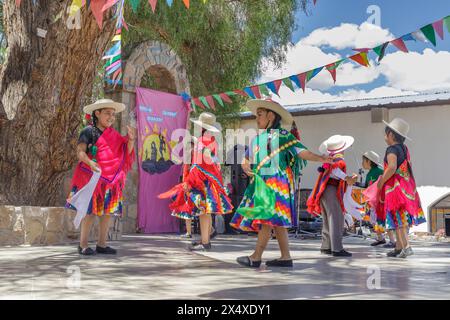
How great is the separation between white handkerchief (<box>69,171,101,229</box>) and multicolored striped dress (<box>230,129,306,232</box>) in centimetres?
180

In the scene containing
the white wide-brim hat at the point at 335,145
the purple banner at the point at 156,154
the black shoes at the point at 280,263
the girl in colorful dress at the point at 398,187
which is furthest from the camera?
the purple banner at the point at 156,154

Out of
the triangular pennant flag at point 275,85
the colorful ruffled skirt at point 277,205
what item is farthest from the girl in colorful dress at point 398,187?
A: the triangular pennant flag at point 275,85

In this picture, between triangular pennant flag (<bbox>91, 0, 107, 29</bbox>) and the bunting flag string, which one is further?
the bunting flag string

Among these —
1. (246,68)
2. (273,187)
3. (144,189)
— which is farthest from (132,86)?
(273,187)

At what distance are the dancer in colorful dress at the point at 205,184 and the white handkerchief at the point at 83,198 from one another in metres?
1.39

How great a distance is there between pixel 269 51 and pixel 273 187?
1043cm

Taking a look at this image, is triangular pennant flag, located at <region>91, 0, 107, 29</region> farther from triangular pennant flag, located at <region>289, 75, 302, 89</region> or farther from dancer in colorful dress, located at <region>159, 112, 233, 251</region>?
triangular pennant flag, located at <region>289, 75, 302, 89</region>

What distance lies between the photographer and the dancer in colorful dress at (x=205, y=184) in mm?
7824

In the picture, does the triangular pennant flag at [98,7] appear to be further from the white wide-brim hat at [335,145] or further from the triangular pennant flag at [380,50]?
the triangular pennant flag at [380,50]

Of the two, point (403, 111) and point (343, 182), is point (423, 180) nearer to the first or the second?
point (403, 111)

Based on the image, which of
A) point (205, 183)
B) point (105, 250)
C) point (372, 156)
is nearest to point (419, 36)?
point (372, 156)

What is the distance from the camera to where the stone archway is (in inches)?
452

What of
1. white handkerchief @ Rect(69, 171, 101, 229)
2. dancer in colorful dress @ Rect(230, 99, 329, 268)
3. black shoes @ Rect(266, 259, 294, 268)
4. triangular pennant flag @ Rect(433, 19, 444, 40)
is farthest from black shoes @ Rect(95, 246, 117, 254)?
triangular pennant flag @ Rect(433, 19, 444, 40)

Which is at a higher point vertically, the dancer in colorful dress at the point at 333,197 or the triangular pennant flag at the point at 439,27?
the triangular pennant flag at the point at 439,27
